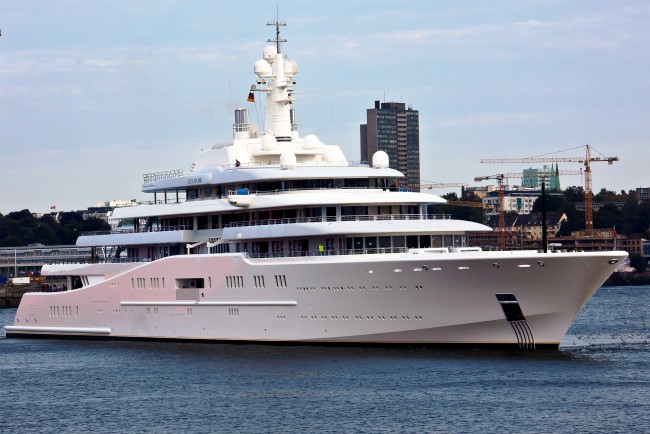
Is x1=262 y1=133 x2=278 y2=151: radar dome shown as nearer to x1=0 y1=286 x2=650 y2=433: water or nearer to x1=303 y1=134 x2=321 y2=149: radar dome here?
x1=303 y1=134 x2=321 y2=149: radar dome

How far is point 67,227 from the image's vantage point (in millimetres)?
162375

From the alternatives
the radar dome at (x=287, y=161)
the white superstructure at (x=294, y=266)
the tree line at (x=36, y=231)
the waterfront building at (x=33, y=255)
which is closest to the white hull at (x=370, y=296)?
the white superstructure at (x=294, y=266)

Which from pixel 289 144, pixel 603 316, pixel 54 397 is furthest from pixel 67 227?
pixel 54 397

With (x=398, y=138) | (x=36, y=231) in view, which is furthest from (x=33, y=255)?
(x=398, y=138)

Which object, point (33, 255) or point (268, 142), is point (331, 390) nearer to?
point (268, 142)

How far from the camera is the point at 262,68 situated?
53750mm

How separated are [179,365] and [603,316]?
3348cm

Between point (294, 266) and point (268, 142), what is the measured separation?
Answer: 26.4ft

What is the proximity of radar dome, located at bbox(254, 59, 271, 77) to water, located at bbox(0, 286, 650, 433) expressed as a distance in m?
12.2

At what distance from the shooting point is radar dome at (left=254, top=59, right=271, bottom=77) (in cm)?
5378

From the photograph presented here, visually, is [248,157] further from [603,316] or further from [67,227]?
[67,227]

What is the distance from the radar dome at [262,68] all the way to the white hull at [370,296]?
29.3 feet

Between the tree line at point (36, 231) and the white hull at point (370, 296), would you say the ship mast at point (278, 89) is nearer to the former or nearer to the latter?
the white hull at point (370, 296)

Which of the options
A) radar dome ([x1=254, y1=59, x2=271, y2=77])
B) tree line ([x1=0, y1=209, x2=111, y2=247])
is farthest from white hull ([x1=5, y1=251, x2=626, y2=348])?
tree line ([x1=0, y1=209, x2=111, y2=247])
